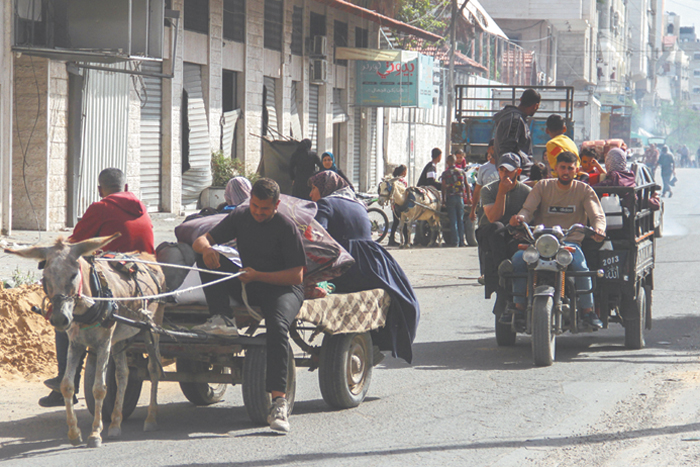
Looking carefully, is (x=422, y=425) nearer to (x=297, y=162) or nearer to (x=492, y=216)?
(x=492, y=216)

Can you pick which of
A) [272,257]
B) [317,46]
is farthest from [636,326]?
[317,46]

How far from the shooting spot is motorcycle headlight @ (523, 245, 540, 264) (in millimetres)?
8242

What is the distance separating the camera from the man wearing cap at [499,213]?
28.4 feet

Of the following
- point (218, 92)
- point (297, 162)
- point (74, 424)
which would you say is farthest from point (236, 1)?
point (74, 424)

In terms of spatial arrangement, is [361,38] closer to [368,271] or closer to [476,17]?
[476,17]

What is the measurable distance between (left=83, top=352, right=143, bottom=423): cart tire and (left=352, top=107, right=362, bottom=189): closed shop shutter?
1012 inches

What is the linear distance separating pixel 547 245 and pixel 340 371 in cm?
260

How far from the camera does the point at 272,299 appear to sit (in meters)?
6.04

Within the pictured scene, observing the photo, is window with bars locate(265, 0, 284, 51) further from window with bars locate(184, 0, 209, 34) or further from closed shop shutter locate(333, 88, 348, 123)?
closed shop shutter locate(333, 88, 348, 123)

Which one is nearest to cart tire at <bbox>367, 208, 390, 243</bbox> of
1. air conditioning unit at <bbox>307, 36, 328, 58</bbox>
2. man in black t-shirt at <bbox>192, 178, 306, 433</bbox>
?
air conditioning unit at <bbox>307, 36, 328, 58</bbox>

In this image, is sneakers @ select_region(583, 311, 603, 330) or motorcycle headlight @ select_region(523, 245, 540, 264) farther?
sneakers @ select_region(583, 311, 603, 330)

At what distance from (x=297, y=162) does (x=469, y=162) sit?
15.1 ft

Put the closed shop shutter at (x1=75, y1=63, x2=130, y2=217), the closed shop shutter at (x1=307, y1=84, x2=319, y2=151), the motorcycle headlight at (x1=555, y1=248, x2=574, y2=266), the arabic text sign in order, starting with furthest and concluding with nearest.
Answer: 1. the arabic text sign
2. the closed shop shutter at (x1=307, y1=84, x2=319, y2=151)
3. the closed shop shutter at (x1=75, y1=63, x2=130, y2=217)
4. the motorcycle headlight at (x1=555, y1=248, x2=574, y2=266)

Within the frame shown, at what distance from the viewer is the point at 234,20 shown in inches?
930
